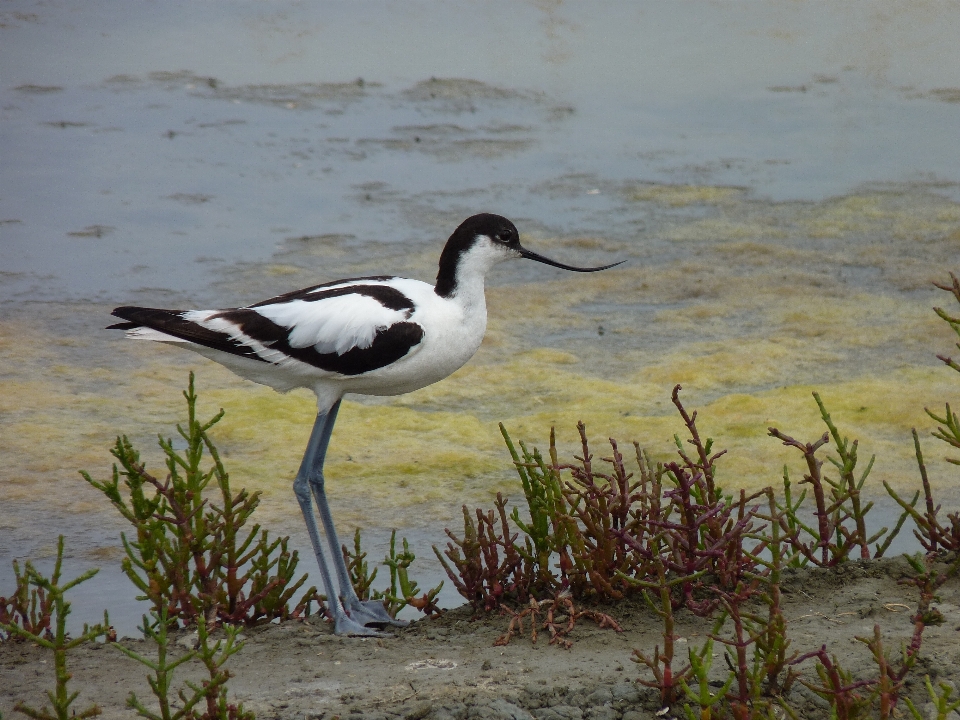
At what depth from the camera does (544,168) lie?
978 centimetres

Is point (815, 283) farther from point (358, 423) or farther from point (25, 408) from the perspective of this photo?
point (25, 408)

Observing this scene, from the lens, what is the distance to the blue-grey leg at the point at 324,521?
407 centimetres

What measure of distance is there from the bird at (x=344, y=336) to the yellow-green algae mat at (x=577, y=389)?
0.88m

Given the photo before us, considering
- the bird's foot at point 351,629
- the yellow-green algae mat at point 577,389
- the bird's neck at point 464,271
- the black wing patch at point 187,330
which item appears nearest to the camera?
the bird's foot at point 351,629

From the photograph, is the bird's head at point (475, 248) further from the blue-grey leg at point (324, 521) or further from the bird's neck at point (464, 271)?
the blue-grey leg at point (324, 521)

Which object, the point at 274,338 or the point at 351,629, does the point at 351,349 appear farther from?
the point at 351,629

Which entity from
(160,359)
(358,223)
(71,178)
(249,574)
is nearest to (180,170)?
(71,178)

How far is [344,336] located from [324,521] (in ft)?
2.10

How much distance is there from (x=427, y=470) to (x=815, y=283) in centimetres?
316

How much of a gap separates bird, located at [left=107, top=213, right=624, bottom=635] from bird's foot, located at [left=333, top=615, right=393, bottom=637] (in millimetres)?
69

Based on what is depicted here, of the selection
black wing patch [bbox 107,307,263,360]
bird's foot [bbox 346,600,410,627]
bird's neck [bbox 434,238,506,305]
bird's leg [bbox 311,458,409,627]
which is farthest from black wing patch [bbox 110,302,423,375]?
bird's foot [bbox 346,600,410,627]

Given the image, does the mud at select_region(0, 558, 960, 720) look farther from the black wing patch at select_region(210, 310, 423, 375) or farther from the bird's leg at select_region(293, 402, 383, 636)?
the black wing patch at select_region(210, 310, 423, 375)

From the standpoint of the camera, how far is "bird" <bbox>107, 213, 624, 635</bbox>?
4.14 m

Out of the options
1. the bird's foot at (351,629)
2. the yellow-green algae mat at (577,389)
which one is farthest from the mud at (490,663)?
the yellow-green algae mat at (577,389)
